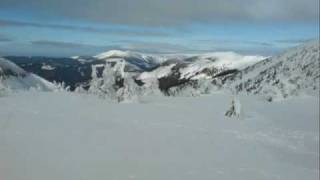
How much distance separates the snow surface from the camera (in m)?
4.45

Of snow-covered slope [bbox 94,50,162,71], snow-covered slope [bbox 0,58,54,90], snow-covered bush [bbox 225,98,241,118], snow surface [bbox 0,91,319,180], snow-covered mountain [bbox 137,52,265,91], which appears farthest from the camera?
snow-covered mountain [bbox 137,52,265,91]

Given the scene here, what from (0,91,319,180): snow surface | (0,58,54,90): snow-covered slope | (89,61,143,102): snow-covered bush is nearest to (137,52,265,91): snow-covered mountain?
(89,61,143,102): snow-covered bush

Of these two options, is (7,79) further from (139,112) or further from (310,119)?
(310,119)

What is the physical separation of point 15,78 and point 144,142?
4.76 ft

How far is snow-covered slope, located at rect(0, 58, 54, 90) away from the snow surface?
12cm

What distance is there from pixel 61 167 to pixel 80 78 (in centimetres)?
282

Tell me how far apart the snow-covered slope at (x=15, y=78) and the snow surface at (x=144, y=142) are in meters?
0.12

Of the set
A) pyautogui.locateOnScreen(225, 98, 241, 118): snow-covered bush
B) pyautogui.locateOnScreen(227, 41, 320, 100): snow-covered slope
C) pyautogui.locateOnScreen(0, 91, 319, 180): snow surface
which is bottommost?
pyautogui.locateOnScreen(0, 91, 319, 180): snow surface

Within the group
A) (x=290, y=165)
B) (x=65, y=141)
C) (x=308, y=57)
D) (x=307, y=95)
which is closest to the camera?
(x=65, y=141)

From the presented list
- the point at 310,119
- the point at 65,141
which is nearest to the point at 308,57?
the point at 310,119

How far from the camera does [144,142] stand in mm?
5199

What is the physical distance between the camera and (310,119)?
7.40 meters

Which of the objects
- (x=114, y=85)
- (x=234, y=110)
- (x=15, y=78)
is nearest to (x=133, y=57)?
(x=15, y=78)

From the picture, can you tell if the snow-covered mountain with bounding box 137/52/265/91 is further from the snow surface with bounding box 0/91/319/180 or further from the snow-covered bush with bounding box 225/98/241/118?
the snow surface with bounding box 0/91/319/180
